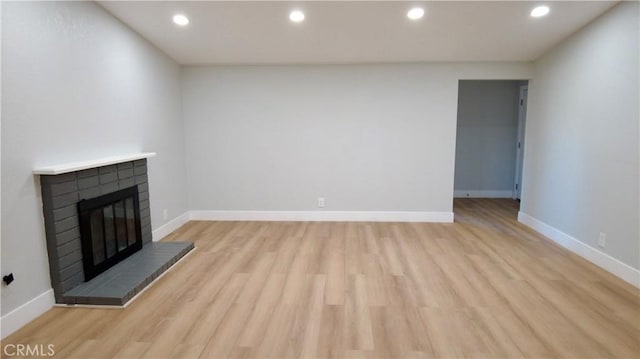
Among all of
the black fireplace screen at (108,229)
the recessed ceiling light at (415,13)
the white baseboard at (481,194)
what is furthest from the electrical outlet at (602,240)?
the black fireplace screen at (108,229)

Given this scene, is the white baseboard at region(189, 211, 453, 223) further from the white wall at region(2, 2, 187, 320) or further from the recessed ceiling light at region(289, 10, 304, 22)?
the recessed ceiling light at region(289, 10, 304, 22)

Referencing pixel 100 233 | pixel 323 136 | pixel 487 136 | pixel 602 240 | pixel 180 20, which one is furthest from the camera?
pixel 487 136

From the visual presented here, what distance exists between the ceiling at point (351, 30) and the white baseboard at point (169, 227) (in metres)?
2.18

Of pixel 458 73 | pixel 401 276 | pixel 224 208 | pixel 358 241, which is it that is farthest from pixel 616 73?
pixel 224 208

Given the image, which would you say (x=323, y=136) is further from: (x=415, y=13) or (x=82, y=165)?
(x=82, y=165)

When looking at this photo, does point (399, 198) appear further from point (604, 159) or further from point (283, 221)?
point (604, 159)

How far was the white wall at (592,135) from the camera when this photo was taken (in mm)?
3007

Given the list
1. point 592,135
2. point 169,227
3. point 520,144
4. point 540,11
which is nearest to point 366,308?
point 592,135

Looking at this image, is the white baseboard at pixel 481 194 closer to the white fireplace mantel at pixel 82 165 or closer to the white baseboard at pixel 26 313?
the white fireplace mantel at pixel 82 165

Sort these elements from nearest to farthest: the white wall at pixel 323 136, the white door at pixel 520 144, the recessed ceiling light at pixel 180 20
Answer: the recessed ceiling light at pixel 180 20
the white wall at pixel 323 136
the white door at pixel 520 144

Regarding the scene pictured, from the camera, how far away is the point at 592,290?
9.33 ft

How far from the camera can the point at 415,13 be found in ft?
11.4

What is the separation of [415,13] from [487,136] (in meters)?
4.06

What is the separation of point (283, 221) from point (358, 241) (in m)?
1.37
